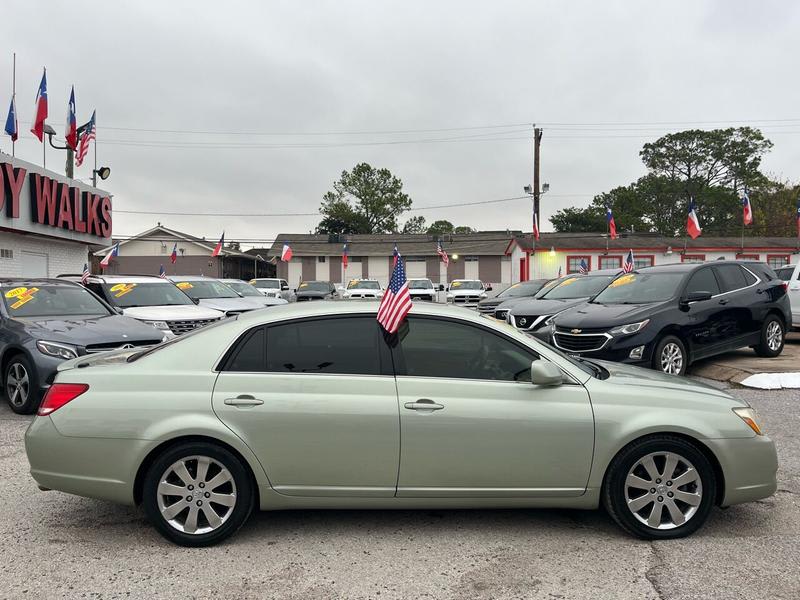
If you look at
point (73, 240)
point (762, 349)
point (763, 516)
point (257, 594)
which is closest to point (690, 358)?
point (762, 349)

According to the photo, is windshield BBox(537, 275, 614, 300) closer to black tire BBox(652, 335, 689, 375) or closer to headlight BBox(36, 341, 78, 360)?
black tire BBox(652, 335, 689, 375)

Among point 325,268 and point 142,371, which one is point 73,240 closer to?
point 142,371

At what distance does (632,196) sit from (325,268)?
39199mm

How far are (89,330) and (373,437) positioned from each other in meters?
5.24

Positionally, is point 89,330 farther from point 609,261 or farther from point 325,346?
point 609,261

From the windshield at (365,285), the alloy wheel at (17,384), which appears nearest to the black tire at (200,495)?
the alloy wheel at (17,384)

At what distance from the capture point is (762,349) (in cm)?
992

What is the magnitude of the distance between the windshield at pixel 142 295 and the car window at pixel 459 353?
8802 millimetres

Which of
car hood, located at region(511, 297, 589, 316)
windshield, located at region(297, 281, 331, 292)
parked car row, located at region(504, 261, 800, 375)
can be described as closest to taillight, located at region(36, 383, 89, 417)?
parked car row, located at region(504, 261, 800, 375)

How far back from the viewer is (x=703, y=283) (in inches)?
363

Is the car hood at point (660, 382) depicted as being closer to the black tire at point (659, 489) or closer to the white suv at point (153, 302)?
the black tire at point (659, 489)

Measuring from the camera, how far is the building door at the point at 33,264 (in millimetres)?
18312

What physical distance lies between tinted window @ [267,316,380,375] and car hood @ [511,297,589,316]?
8.47 m

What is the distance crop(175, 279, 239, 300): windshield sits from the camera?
1422 centimetres
